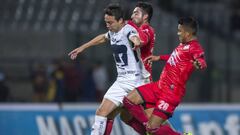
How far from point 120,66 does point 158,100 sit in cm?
65

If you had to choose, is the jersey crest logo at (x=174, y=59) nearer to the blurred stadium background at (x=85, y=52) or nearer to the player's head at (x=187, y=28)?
the player's head at (x=187, y=28)

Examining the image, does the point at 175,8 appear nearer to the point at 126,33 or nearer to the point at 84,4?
the point at 84,4

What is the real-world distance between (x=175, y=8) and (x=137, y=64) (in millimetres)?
9945

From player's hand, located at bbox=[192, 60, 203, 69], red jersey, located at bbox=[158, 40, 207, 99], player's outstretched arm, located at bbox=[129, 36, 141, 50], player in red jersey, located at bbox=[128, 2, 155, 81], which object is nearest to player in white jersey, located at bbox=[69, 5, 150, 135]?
player in red jersey, located at bbox=[128, 2, 155, 81]

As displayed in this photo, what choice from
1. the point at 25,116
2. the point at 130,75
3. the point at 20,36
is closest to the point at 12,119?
the point at 25,116

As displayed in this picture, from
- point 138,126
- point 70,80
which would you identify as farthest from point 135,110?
point 70,80

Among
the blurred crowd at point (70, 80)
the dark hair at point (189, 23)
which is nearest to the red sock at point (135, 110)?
the dark hair at point (189, 23)

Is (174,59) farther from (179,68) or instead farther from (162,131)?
(162,131)

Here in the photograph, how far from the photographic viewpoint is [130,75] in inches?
487

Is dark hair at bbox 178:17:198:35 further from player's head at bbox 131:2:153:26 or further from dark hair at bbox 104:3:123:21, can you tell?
dark hair at bbox 104:3:123:21

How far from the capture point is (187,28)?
12008mm

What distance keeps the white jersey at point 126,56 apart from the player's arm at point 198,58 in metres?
0.82

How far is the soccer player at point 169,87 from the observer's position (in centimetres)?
1198

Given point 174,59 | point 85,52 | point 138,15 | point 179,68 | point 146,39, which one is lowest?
point 85,52
